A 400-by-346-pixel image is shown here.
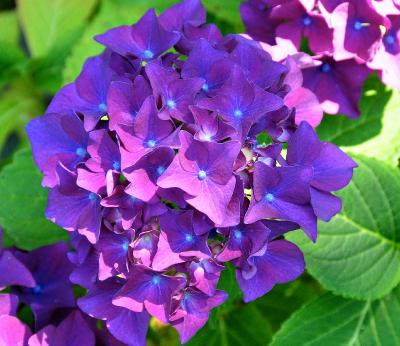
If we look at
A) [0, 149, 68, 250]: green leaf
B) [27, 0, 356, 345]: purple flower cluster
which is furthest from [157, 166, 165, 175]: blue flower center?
[0, 149, 68, 250]: green leaf

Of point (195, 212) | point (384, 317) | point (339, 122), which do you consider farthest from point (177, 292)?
point (339, 122)

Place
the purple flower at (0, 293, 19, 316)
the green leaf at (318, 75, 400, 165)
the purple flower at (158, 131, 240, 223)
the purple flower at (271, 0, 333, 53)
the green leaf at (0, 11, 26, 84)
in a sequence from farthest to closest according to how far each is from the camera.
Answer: the green leaf at (0, 11, 26, 84) → the green leaf at (318, 75, 400, 165) → the purple flower at (271, 0, 333, 53) → the purple flower at (0, 293, 19, 316) → the purple flower at (158, 131, 240, 223)

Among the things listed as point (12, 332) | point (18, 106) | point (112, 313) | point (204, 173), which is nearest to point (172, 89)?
point (204, 173)

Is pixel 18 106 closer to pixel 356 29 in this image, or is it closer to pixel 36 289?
pixel 36 289

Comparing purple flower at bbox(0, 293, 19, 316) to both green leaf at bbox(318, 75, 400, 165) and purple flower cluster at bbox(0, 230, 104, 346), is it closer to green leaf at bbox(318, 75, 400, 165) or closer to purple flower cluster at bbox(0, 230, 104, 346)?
purple flower cluster at bbox(0, 230, 104, 346)

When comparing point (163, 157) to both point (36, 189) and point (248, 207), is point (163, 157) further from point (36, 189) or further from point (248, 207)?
point (36, 189)

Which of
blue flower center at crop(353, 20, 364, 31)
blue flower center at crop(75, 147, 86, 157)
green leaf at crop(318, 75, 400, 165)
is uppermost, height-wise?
blue flower center at crop(353, 20, 364, 31)

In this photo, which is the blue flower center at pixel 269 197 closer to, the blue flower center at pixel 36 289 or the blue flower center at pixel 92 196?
the blue flower center at pixel 92 196
